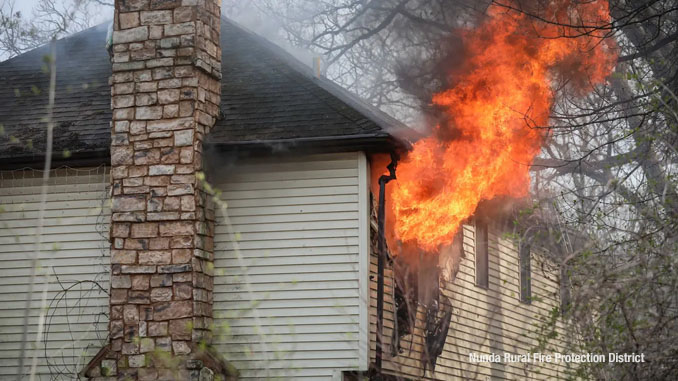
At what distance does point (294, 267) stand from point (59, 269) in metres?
3.33

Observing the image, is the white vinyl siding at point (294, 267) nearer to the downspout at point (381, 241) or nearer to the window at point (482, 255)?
the downspout at point (381, 241)

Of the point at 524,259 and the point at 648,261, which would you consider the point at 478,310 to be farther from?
the point at 648,261

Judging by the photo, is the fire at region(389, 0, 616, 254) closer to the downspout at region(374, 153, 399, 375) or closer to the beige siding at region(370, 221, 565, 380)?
the downspout at region(374, 153, 399, 375)

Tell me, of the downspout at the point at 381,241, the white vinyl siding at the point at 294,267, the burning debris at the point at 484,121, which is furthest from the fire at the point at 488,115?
the white vinyl siding at the point at 294,267

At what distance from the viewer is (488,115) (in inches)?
512

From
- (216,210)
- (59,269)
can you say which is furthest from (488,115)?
(59,269)

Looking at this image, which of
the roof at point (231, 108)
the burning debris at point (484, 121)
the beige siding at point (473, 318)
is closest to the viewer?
the roof at point (231, 108)

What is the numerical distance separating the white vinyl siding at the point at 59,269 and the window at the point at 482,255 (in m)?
7.73

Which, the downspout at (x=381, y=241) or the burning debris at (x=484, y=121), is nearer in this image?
the downspout at (x=381, y=241)

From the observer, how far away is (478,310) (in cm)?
1623

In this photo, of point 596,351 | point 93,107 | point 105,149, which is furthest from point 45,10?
point 596,351

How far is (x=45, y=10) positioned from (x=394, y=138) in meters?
14.8

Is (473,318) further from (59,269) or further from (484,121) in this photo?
(59,269)

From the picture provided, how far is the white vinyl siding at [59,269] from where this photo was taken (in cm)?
1150
